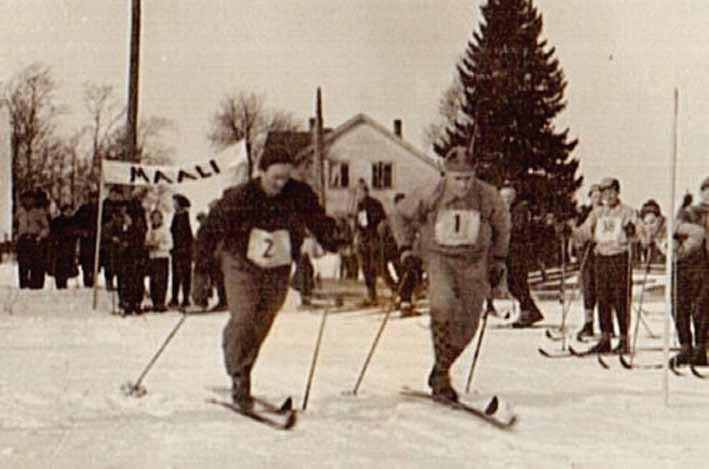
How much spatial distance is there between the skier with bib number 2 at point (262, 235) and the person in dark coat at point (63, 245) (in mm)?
209

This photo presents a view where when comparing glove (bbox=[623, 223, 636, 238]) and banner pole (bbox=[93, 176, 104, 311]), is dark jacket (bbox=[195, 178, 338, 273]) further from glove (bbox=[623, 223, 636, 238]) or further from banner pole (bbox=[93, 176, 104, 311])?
glove (bbox=[623, 223, 636, 238])

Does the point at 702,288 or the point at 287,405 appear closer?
the point at 287,405

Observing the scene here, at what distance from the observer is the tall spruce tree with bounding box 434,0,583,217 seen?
1723mm

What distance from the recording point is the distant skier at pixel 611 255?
187 centimetres

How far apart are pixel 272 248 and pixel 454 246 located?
0.32m

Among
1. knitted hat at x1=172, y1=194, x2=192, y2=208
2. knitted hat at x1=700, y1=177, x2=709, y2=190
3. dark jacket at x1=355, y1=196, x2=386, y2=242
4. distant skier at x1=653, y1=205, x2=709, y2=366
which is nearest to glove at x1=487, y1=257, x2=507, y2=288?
dark jacket at x1=355, y1=196, x2=386, y2=242

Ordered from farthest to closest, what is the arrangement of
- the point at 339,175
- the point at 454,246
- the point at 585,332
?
the point at 585,332
the point at 454,246
the point at 339,175

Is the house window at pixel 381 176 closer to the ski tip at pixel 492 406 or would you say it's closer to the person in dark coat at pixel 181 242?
the person in dark coat at pixel 181 242

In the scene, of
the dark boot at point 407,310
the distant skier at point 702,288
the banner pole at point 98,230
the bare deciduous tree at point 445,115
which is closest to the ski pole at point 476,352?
the dark boot at point 407,310

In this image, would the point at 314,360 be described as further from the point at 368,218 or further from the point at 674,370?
the point at 674,370

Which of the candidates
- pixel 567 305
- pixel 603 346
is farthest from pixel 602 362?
pixel 567 305

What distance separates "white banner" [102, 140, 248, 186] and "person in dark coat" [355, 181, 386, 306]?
212 millimetres

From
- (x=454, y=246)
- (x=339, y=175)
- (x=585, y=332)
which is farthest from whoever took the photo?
(x=585, y=332)

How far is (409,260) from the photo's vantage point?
5.76ft
